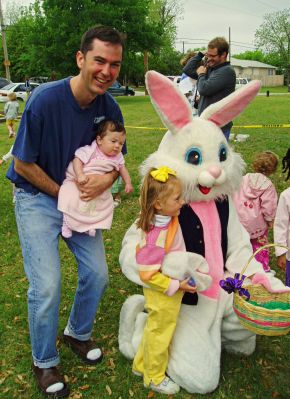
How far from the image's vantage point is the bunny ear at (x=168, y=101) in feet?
10.2

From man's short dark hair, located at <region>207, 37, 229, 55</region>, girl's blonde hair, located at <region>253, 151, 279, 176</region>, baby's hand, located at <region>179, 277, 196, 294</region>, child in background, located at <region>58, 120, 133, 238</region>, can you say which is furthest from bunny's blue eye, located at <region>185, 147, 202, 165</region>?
man's short dark hair, located at <region>207, 37, 229, 55</region>

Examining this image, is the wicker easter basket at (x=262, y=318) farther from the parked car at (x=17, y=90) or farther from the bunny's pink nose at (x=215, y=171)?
the parked car at (x=17, y=90)

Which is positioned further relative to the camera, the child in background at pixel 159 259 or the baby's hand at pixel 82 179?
the baby's hand at pixel 82 179

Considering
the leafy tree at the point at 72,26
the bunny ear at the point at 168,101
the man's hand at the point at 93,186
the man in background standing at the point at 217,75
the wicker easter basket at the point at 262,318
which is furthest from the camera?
the leafy tree at the point at 72,26

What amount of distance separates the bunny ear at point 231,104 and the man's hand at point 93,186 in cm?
87

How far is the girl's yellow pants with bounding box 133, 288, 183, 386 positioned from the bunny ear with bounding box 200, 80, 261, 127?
4.22 feet

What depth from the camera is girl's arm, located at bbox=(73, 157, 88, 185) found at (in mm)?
2973

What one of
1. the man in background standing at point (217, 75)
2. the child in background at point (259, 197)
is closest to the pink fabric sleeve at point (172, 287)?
the child in background at point (259, 197)

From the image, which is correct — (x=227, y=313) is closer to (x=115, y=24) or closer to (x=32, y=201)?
(x=32, y=201)

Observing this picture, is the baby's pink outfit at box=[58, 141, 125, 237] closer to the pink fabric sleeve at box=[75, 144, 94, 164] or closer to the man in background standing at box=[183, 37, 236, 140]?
the pink fabric sleeve at box=[75, 144, 94, 164]

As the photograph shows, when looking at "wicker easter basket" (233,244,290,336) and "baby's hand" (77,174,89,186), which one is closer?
"wicker easter basket" (233,244,290,336)

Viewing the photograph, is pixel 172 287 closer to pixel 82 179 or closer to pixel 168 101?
pixel 82 179

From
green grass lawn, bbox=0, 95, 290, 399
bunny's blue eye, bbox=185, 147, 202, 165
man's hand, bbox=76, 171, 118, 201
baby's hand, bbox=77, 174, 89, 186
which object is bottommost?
Result: green grass lawn, bbox=0, 95, 290, 399

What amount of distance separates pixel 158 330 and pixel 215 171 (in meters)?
1.13
